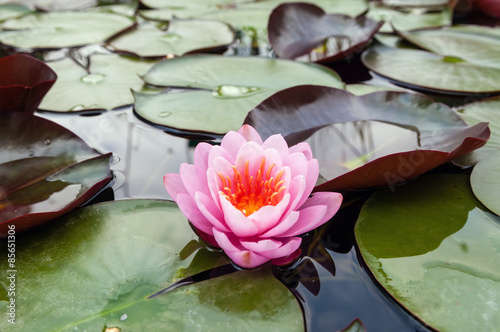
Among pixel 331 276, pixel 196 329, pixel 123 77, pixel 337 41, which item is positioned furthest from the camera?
pixel 337 41

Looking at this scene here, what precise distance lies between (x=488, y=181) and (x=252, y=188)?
0.76 m

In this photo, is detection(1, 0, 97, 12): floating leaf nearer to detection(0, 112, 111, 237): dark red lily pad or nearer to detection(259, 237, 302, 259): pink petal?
detection(0, 112, 111, 237): dark red lily pad

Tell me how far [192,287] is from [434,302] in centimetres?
57

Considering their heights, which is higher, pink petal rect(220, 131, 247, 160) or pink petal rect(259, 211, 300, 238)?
pink petal rect(220, 131, 247, 160)

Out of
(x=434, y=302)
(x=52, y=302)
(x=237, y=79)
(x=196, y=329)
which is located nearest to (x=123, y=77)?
(x=237, y=79)

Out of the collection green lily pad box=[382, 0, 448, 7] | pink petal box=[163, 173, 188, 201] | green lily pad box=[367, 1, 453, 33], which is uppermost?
green lily pad box=[382, 0, 448, 7]

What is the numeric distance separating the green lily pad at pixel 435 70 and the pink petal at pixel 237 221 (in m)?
1.30

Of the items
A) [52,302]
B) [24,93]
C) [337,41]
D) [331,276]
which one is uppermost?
[337,41]

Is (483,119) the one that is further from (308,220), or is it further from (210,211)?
(210,211)

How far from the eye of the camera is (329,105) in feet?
4.80

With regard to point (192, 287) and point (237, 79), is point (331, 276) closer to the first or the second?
point (192, 287)

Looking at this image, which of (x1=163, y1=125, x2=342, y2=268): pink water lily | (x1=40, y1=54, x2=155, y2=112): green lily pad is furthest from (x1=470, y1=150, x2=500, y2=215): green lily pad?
(x1=40, y1=54, x2=155, y2=112): green lily pad

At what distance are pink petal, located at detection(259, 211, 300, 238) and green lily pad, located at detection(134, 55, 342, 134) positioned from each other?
625 millimetres

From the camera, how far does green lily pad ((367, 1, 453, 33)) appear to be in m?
2.54
